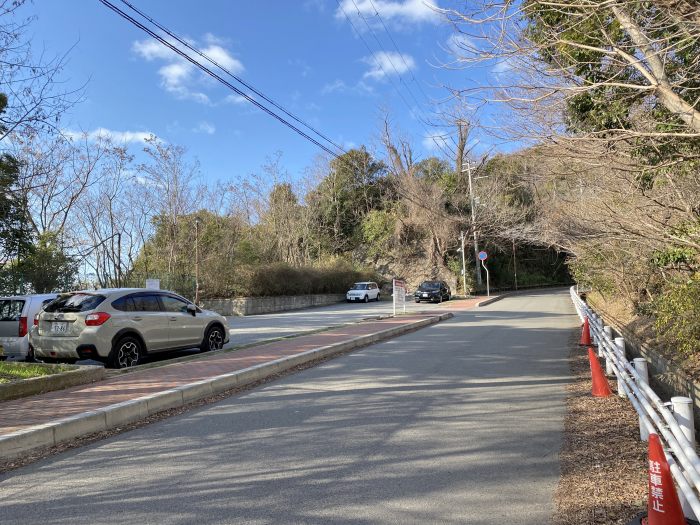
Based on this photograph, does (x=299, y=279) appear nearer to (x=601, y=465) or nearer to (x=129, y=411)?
(x=129, y=411)

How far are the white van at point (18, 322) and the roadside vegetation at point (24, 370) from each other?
60.4 inches

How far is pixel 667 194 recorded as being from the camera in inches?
360

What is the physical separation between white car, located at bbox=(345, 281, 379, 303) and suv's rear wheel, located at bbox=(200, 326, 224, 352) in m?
26.0

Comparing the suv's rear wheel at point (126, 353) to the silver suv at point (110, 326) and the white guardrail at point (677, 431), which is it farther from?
the white guardrail at point (677, 431)

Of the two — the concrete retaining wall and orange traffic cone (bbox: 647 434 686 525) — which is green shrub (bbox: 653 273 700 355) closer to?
orange traffic cone (bbox: 647 434 686 525)

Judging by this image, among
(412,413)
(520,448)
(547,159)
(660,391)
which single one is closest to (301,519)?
(520,448)

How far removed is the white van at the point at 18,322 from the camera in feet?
32.3

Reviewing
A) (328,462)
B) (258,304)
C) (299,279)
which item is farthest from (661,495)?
(299,279)

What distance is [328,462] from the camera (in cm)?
476

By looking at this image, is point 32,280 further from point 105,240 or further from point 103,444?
point 103,444

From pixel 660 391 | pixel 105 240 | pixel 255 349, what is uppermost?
pixel 105 240

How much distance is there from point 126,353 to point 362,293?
95.2 feet

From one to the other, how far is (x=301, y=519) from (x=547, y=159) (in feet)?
21.8

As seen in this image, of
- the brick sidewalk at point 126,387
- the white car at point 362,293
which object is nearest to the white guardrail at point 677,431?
the brick sidewalk at point 126,387
